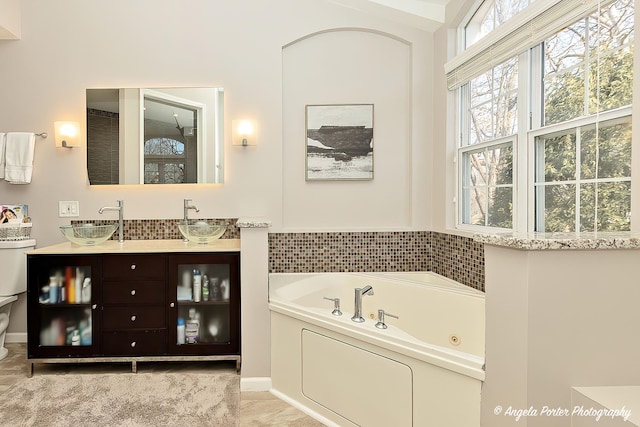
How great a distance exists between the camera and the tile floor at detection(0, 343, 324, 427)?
189cm

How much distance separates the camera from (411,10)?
2672 millimetres

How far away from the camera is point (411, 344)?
1.51 m

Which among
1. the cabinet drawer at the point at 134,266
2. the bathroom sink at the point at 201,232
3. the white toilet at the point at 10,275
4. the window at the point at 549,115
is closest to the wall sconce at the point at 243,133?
the bathroom sink at the point at 201,232

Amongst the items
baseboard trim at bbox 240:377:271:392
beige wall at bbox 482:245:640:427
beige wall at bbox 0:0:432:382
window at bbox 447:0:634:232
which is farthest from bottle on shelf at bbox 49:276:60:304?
window at bbox 447:0:634:232

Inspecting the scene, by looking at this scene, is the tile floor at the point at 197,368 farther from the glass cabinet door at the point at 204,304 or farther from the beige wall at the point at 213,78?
the beige wall at the point at 213,78

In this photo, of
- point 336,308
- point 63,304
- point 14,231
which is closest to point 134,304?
point 63,304

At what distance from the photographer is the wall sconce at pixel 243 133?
2760 millimetres

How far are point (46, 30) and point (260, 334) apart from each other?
2.92m

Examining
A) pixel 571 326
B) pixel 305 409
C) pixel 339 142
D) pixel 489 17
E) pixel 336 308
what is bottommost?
pixel 305 409

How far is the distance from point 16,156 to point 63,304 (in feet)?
4.22

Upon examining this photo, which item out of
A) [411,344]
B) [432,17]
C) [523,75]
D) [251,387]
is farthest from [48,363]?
[432,17]

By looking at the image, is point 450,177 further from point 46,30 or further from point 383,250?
point 46,30

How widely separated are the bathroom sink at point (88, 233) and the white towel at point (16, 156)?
616mm

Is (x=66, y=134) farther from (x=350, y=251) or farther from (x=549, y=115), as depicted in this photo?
(x=549, y=115)
